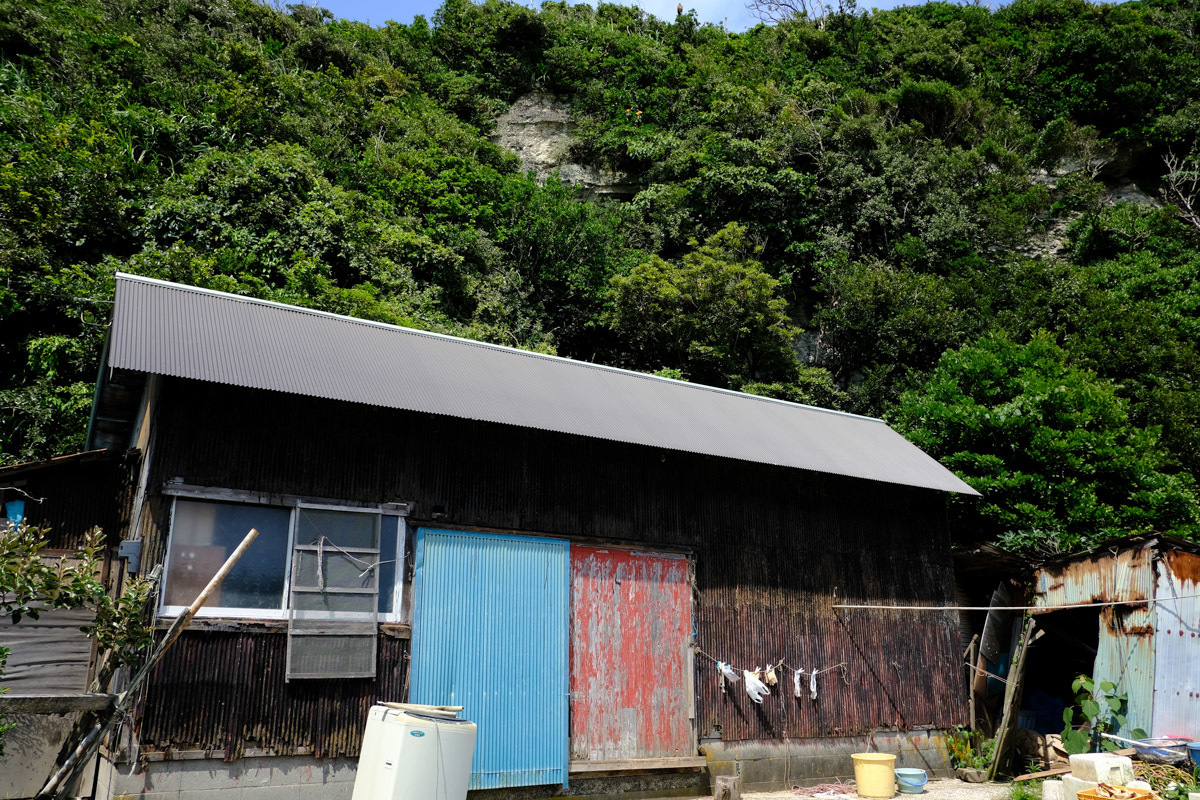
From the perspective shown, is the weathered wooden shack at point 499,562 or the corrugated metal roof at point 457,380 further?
the corrugated metal roof at point 457,380

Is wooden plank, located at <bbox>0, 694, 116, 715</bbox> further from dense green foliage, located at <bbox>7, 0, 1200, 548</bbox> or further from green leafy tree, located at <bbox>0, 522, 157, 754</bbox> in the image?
dense green foliage, located at <bbox>7, 0, 1200, 548</bbox>

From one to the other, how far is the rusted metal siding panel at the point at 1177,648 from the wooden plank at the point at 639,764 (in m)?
6.05

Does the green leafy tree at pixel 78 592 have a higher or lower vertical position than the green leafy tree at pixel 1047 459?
lower

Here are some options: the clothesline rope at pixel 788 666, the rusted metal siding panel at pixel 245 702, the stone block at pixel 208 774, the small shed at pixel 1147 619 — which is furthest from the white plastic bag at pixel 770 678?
the stone block at pixel 208 774

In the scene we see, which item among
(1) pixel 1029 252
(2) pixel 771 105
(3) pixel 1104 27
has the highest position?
(3) pixel 1104 27

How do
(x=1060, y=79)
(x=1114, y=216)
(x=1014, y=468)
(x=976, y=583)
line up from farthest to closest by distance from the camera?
1. (x=1060, y=79)
2. (x=1114, y=216)
3. (x=1014, y=468)
4. (x=976, y=583)

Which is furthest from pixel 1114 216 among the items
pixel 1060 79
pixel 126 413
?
pixel 126 413

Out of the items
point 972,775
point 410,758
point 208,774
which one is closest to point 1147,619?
point 972,775

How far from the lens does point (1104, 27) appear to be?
34312mm

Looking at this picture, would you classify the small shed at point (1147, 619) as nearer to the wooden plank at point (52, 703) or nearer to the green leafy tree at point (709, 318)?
the wooden plank at point (52, 703)

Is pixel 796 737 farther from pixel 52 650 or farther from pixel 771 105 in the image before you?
pixel 771 105

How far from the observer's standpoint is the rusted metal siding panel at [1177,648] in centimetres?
1086

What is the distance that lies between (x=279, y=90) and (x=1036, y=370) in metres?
22.3

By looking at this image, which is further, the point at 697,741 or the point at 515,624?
the point at 697,741
